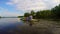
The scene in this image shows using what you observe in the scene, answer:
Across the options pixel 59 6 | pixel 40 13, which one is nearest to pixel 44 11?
pixel 40 13

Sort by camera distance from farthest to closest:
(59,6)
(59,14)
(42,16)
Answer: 1. (42,16)
2. (59,6)
3. (59,14)

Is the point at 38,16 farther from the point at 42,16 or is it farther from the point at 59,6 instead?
the point at 59,6

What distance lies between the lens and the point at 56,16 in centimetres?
4688

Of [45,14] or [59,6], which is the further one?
[45,14]

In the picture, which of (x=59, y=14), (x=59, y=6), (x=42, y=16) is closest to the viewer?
(x=59, y=14)

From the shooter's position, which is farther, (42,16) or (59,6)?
(42,16)

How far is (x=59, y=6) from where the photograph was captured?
4909cm

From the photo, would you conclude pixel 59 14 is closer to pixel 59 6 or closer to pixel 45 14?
pixel 59 6

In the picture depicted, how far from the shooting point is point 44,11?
201 ft

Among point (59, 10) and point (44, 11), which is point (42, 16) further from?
point (59, 10)

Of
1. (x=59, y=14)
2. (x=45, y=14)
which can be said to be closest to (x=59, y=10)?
(x=59, y=14)

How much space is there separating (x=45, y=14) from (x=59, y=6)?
11.0m

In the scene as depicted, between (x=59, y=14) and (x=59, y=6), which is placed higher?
(x=59, y=6)

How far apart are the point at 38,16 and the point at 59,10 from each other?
15.0m
